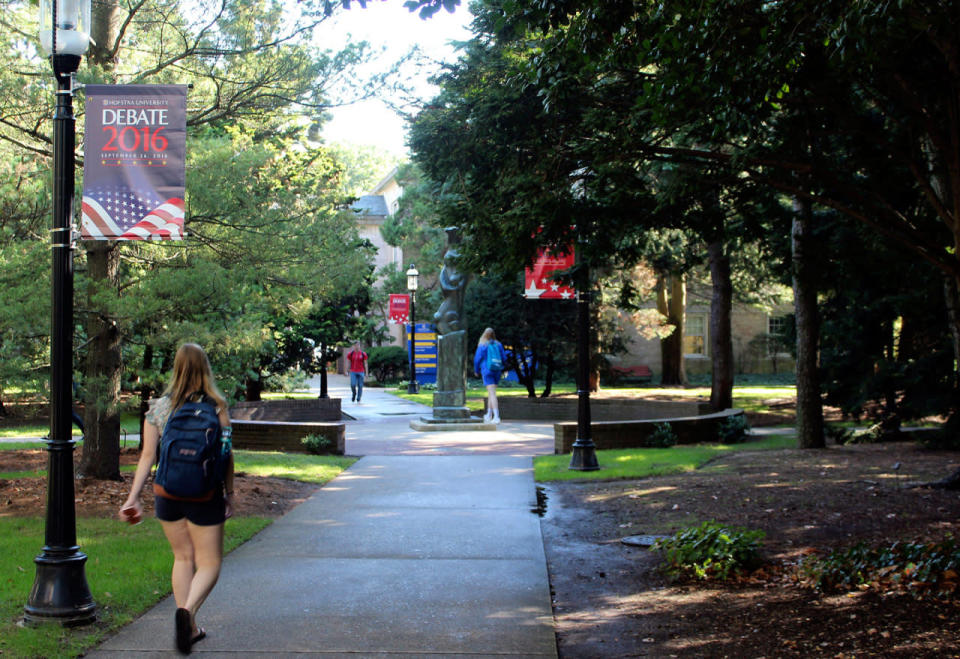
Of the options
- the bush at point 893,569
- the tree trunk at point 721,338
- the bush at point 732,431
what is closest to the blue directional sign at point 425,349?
the tree trunk at point 721,338

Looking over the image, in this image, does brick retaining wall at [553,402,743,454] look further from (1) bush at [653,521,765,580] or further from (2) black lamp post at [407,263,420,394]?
(2) black lamp post at [407,263,420,394]

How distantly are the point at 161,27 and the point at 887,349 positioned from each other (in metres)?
13.5

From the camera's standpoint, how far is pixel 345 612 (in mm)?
6094

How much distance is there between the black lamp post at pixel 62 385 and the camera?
18.8ft

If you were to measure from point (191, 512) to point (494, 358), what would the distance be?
14617mm

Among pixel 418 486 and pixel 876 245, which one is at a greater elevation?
Answer: pixel 876 245

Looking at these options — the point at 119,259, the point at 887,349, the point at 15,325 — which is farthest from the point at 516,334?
the point at 15,325

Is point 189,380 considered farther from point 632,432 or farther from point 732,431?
point 732,431

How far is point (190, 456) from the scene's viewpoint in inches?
→ 200

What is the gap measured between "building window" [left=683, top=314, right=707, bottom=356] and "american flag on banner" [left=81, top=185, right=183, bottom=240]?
4119cm

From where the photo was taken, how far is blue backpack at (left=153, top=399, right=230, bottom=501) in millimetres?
5094

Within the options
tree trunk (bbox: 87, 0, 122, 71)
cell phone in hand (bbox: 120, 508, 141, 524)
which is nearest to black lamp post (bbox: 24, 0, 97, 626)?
cell phone in hand (bbox: 120, 508, 141, 524)

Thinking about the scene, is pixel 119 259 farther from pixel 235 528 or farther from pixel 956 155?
pixel 956 155

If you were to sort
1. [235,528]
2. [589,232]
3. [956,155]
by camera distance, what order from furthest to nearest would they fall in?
1. [589,232]
2. [235,528]
3. [956,155]
